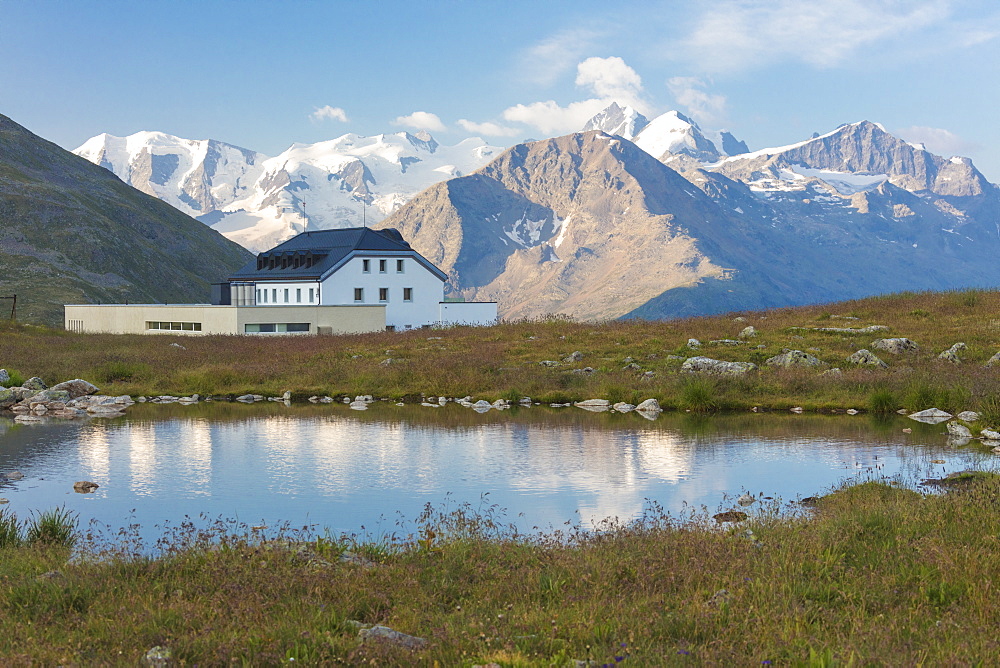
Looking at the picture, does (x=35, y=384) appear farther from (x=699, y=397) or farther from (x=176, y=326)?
(x=176, y=326)

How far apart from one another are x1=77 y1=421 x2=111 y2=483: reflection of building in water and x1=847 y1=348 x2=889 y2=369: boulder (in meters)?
29.5

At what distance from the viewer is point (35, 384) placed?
4116cm

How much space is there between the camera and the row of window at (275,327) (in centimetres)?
7256

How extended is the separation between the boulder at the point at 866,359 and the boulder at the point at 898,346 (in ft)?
5.13

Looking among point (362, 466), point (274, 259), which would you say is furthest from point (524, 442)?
point (274, 259)

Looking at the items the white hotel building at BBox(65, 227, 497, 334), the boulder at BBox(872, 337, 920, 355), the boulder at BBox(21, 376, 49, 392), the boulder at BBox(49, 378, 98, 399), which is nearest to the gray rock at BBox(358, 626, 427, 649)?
the boulder at BBox(49, 378, 98, 399)

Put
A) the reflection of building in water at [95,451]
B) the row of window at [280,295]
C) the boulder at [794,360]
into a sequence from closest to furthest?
the reflection of building in water at [95,451] < the boulder at [794,360] < the row of window at [280,295]

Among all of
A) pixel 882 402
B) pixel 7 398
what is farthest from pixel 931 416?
pixel 7 398

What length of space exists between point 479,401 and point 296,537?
23.1 metres

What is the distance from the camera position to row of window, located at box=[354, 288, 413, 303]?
97.1m

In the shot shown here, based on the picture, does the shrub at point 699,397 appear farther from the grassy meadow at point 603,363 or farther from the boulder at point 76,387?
the boulder at point 76,387

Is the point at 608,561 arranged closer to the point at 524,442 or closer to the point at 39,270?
the point at 524,442

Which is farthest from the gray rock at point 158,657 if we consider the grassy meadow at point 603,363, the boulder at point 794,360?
the boulder at point 794,360

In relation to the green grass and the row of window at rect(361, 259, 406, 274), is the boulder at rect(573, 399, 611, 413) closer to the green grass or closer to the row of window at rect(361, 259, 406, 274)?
the green grass
